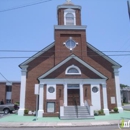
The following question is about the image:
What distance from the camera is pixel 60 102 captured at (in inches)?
813

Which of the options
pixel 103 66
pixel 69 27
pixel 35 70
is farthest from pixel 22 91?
pixel 103 66

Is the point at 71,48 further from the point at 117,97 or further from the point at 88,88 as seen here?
the point at 117,97

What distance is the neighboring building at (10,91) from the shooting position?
44147mm

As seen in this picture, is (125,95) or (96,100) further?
(125,95)

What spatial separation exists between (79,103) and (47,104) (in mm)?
4100

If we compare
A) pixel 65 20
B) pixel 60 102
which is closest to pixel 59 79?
pixel 60 102

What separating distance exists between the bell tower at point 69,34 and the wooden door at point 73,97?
5242mm

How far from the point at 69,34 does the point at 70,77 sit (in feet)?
24.7

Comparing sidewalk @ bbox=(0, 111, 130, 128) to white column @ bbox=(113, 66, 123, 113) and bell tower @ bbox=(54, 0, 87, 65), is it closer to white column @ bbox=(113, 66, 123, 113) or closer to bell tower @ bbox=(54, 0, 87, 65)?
white column @ bbox=(113, 66, 123, 113)

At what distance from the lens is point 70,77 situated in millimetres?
23031

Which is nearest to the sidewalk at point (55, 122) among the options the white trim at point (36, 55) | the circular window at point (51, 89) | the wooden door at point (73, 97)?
the circular window at point (51, 89)

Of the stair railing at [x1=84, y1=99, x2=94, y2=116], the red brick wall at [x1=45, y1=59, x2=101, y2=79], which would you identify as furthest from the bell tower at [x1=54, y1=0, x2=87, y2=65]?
the stair railing at [x1=84, y1=99, x2=94, y2=116]

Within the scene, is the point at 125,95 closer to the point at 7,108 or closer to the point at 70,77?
the point at 70,77

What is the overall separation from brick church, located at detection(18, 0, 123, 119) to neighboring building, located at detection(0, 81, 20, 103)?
21.8 metres
